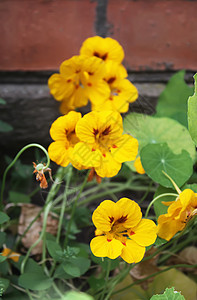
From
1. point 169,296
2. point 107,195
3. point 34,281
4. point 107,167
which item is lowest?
point 107,195

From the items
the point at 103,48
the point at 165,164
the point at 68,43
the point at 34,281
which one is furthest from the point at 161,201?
the point at 68,43

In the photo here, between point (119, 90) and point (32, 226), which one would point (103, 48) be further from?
point (32, 226)

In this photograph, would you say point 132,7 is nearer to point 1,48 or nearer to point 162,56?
point 162,56

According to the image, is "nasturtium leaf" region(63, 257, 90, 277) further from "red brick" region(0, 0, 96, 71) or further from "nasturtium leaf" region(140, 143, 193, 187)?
"red brick" region(0, 0, 96, 71)

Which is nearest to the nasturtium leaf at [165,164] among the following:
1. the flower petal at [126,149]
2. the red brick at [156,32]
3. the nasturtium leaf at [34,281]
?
the flower petal at [126,149]

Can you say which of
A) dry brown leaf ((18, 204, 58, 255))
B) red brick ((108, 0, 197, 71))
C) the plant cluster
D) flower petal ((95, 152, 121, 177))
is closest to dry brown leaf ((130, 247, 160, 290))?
the plant cluster

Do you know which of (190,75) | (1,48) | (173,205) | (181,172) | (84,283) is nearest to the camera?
(173,205)

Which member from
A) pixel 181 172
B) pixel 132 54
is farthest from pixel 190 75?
pixel 181 172
